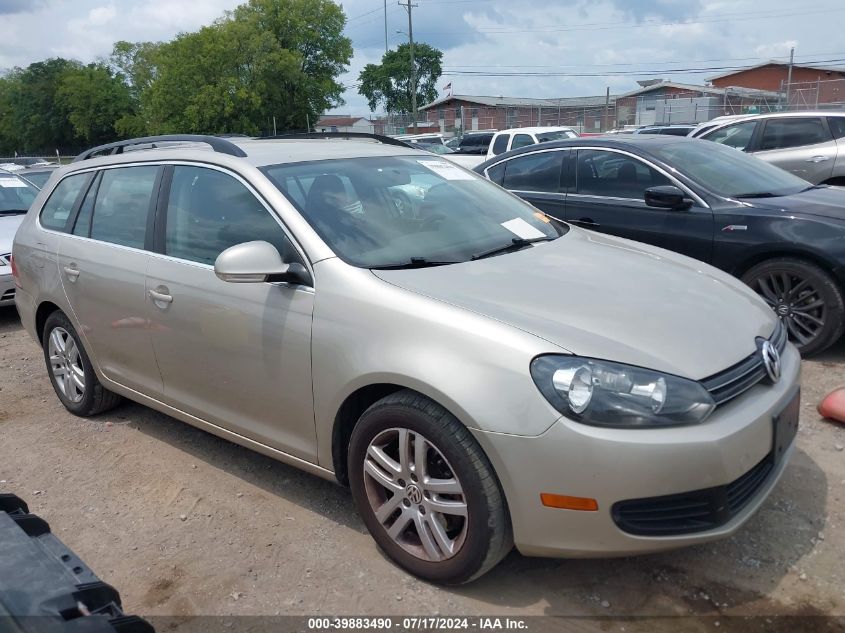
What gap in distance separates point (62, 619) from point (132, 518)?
6.84 feet

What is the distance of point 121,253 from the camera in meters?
3.85

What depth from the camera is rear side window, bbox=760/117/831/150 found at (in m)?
8.92

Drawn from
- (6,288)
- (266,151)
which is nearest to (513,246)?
(266,151)

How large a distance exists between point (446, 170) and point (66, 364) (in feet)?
9.18

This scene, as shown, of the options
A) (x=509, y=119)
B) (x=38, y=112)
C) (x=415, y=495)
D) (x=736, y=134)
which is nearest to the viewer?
(x=415, y=495)

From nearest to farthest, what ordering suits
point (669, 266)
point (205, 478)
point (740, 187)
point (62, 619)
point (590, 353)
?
point (62, 619) → point (590, 353) → point (669, 266) → point (205, 478) → point (740, 187)

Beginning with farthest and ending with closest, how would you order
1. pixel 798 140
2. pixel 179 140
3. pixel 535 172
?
pixel 798 140 < pixel 535 172 < pixel 179 140

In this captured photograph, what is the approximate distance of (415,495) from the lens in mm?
2682

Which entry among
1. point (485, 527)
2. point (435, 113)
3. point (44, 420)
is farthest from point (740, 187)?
point (435, 113)

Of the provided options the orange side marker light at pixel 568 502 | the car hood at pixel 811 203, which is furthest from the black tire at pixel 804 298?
the orange side marker light at pixel 568 502

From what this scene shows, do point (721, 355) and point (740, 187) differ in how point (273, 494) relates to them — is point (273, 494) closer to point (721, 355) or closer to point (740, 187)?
point (721, 355)

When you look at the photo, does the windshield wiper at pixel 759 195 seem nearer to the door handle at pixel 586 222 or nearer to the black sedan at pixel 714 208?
the black sedan at pixel 714 208

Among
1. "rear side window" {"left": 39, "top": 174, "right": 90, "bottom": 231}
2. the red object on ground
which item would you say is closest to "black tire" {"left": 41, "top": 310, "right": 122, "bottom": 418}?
"rear side window" {"left": 39, "top": 174, "right": 90, "bottom": 231}

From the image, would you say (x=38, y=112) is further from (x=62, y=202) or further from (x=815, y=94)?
(x=62, y=202)
